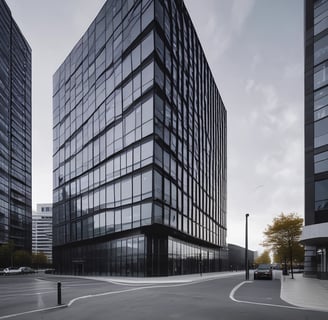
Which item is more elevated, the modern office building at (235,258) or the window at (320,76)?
the window at (320,76)

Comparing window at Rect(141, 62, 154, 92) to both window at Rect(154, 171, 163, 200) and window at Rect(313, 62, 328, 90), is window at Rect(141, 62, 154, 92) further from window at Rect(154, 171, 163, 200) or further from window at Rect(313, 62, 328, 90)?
window at Rect(313, 62, 328, 90)

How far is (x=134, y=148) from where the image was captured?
41.1m

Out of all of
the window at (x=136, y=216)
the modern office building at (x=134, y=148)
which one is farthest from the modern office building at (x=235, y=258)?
the window at (x=136, y=216)

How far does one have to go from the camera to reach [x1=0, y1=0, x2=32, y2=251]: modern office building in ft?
318

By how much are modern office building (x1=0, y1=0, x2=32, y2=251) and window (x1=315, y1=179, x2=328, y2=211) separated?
8219 cm

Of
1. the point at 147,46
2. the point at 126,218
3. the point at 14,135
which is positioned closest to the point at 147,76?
the point at 147,46

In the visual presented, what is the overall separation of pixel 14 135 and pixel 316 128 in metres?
91.0

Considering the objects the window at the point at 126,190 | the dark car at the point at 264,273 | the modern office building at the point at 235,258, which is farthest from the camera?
the modern office building at the point at 235,258

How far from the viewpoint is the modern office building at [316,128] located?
34.7 m

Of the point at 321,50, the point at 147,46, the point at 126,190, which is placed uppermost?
the point at 147,46

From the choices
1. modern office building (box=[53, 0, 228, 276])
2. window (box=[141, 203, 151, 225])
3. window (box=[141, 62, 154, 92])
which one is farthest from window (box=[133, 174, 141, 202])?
window (box=[141, 62, 154, 92])

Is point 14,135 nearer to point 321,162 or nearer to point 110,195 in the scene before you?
point 110,195

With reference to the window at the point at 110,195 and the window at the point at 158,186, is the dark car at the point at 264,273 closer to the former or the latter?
the window at the point at 158,186

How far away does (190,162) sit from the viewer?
52875 millimetres
